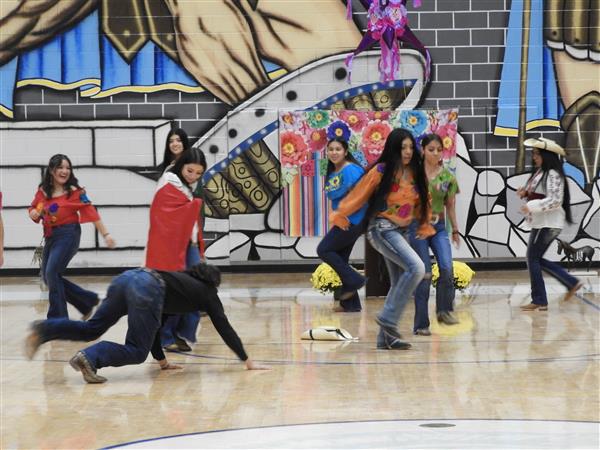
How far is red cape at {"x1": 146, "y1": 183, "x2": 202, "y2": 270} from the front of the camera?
350 inches

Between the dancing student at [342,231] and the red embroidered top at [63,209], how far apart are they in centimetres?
215

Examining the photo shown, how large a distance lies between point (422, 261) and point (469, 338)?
0.92m

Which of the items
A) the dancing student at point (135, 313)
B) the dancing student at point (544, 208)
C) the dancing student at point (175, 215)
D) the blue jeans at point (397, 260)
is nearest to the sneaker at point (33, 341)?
the dancing student at point (135, 313)

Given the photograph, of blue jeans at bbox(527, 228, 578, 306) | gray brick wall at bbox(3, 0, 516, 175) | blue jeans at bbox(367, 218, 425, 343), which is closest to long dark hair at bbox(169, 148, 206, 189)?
blue jeans at bbox(367, 218, 425, 343)

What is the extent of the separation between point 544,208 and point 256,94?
6.35 m

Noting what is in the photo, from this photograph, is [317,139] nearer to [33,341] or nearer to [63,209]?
[63,209]

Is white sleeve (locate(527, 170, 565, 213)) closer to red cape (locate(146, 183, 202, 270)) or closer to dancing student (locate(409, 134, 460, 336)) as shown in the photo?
dancing student (locate(409, 134, 460, 336))

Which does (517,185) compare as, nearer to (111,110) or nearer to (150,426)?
(111,110)

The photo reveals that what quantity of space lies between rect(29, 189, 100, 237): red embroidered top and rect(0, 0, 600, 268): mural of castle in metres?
6.48

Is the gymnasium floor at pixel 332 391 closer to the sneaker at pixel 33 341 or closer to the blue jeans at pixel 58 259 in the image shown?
the sneaker at pixel 33 341

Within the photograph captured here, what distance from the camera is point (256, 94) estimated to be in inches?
707

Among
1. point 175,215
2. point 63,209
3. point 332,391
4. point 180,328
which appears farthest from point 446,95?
point 332,391

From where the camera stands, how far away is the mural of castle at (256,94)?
703 inches

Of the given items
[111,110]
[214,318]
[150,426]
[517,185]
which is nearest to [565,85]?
[517,185]
